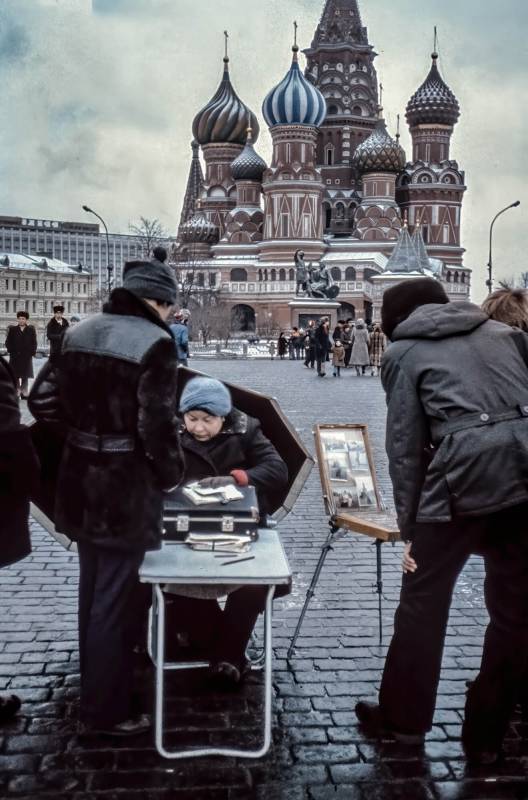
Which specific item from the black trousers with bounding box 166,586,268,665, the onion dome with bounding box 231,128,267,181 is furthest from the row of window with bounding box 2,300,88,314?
the black trousers with bounding box 166,586,268,665

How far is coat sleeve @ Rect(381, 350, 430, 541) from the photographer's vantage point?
3.42 meters

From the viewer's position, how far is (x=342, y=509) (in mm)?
4703

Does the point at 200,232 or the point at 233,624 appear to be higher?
the point at 200,232

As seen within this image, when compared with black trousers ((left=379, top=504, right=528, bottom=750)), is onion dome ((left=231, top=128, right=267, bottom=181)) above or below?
above

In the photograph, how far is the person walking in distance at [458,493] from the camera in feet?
10.9

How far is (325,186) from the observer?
70625 mm

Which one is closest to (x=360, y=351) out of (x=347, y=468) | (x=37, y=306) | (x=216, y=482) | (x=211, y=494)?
(x=347, y=468)

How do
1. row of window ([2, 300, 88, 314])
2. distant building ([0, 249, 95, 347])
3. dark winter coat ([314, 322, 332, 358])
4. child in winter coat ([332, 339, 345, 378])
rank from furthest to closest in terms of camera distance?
row of window ([2, 300, 88, 314]) → distant building ([0, 249, 95, 347]) → child in winter coat ([332, 339, 345, 378]) → dark winter coat ([314, 322, 332, 358])

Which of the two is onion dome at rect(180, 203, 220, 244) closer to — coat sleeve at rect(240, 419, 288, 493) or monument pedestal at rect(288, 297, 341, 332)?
monument pedestal at rect(288, 297, 341, 332)

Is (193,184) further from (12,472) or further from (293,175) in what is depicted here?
(12,472)

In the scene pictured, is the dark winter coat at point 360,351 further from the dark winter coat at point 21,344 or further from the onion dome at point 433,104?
the onion dome at point 433,104

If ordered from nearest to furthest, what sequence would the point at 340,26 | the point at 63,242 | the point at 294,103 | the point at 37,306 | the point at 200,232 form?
the point at 294,103, the point at 200,232, the point at 340,26, the point at 37,306, the point at 63,242

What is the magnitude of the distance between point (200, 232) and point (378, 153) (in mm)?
14016

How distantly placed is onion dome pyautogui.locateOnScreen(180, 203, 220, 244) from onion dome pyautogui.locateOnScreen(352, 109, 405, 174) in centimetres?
1163
